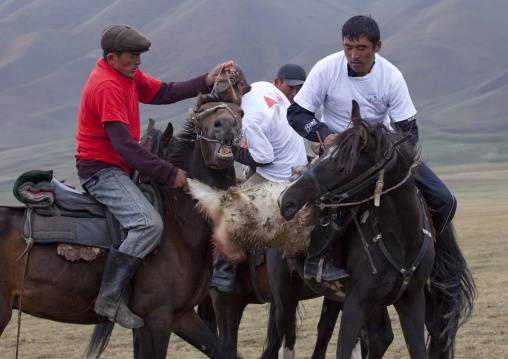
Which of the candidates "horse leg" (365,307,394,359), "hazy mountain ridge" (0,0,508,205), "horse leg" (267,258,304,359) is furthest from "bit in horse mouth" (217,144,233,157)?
"hazy mountain ridge" (0,0,508,205)

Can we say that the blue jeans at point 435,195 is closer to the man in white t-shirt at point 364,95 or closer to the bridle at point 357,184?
the man in white t-shirt at point 364,95

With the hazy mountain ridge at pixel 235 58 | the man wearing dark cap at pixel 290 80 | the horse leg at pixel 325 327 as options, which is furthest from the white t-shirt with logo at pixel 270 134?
the hazy mountain ridge at pixel 235 58

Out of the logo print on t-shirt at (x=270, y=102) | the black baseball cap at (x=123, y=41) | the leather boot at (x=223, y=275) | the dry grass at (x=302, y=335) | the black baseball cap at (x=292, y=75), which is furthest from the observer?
the black baseball cap at (x=292, y=75)

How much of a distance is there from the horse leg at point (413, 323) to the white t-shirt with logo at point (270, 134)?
98.6 inches

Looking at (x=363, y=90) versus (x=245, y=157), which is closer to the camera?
(x=363, y=90)

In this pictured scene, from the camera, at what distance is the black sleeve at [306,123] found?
20.8ft

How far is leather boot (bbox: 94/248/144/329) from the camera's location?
573 cm

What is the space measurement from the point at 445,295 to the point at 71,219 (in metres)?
3.61

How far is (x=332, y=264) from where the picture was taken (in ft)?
19.8

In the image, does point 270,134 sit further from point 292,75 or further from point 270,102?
point 292,75

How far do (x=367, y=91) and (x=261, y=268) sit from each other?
242 centimetres

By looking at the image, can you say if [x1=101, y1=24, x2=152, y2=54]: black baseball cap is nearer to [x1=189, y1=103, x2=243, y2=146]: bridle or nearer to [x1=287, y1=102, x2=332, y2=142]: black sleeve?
[x1=189, y1=103, x2=243, y2=146]: bridle

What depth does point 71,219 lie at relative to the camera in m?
5.94

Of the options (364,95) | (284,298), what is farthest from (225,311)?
(364,95)
